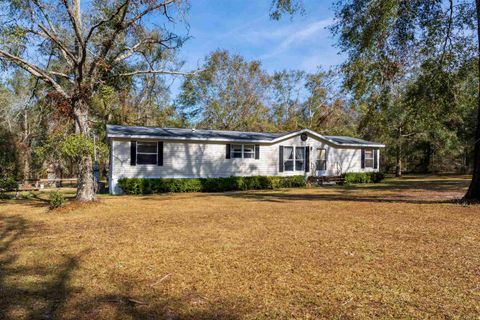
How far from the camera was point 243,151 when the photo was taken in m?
20.8

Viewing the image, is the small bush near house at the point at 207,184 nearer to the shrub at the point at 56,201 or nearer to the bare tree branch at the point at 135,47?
the shrub at the point at 56,201

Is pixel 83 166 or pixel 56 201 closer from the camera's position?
pixel 56 201

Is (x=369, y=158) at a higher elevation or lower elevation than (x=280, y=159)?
higher

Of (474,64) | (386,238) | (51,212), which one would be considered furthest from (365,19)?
(51,212)

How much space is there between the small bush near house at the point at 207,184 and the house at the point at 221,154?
81 cm

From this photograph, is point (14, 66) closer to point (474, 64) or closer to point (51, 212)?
point (51, 212)

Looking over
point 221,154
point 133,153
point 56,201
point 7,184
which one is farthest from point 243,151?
point 7,184

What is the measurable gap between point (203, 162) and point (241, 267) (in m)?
14.7

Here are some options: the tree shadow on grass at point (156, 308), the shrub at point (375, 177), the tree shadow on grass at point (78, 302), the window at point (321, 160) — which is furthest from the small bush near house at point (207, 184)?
the tree shadow on grass at point (156, 308)

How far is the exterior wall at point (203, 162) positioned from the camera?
57.1 feet

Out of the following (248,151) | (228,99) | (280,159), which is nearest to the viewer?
(248,151)

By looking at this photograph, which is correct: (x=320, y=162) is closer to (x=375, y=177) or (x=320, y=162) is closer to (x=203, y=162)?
(x=375, y=177)

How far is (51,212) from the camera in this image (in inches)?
415

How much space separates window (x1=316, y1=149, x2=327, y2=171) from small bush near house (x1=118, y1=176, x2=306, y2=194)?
111 inches
